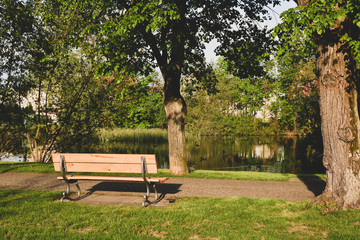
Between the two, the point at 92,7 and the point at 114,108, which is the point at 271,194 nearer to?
the point at 92,7

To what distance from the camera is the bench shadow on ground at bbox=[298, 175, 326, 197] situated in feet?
24.3

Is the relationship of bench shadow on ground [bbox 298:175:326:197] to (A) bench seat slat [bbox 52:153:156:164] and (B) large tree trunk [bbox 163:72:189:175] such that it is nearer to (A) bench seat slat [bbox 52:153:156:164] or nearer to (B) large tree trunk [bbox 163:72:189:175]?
(B) large tree trunk [bbox 163:72:189:175]

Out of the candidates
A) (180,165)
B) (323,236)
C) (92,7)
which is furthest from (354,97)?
(92,7)

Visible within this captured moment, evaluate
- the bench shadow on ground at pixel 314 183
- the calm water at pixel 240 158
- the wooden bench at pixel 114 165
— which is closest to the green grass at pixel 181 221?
the wooden bench at pixel 114 165

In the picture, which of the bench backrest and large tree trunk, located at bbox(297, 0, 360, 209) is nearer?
large tree trunk, located at bbox(297, 0, 360, 209)

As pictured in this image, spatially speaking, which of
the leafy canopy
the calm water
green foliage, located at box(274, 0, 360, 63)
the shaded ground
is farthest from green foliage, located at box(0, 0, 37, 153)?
green foliage, located at box(274, 0, 360, 63)

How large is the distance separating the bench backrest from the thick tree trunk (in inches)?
134

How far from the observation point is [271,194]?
7098mm

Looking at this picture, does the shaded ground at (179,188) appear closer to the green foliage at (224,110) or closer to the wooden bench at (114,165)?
the wooden bench at (114,165)

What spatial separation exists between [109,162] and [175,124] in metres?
3.94

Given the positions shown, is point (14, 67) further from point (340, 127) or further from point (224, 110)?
point (224, 110)

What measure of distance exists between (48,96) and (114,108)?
11.2ft

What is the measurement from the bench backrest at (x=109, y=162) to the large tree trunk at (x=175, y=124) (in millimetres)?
3800

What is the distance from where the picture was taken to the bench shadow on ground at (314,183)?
740 centimetres
